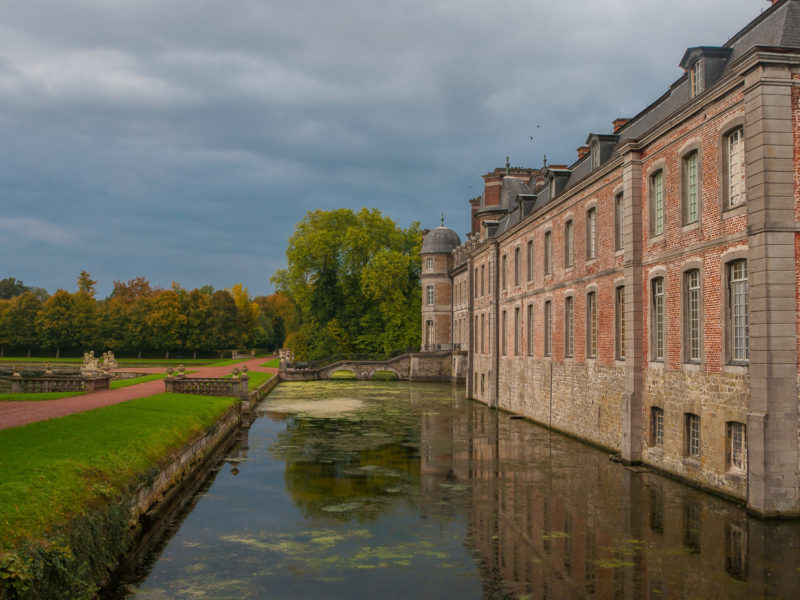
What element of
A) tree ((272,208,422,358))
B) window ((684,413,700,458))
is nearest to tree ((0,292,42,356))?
tree ((272,208,422,358))

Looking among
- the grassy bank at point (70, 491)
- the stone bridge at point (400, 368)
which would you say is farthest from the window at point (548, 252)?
the stone bridge at point (400, 368)

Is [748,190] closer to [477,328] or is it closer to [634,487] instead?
[634,487]

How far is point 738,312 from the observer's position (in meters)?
Result: 12.6

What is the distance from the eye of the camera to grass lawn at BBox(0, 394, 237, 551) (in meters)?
8.09

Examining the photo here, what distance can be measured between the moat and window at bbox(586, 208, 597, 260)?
5.95m

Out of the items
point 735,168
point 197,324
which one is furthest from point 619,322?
point 197,324

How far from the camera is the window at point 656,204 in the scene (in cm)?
1596

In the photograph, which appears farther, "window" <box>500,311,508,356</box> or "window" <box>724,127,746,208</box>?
"window" <box>500,311,508,356</box>

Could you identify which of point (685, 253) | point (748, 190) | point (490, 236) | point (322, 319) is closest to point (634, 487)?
point (685, 253)

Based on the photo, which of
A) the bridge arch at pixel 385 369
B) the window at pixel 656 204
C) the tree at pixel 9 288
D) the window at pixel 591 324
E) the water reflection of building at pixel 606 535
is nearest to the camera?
the water reflection of building at pixel 606 535

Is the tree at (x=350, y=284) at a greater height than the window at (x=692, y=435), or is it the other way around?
the tree at (x=350, y=284)

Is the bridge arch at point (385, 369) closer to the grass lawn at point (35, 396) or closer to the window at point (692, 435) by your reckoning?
the grass lawn at point (35, 396)

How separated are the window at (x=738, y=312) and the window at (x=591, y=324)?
24.0ft

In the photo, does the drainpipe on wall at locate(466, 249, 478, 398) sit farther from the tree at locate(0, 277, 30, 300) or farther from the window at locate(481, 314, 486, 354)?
the tree at locate(0, 277, 30, 300)
